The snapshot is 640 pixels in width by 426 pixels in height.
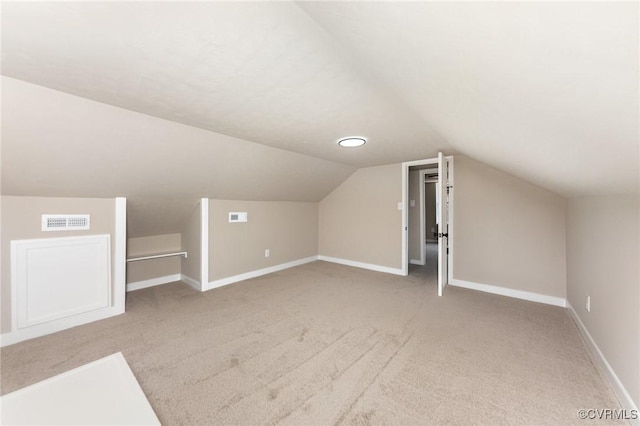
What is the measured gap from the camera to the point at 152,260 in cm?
386

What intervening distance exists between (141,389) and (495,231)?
13.8 feet

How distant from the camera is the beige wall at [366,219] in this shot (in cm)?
454

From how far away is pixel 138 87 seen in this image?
167cm

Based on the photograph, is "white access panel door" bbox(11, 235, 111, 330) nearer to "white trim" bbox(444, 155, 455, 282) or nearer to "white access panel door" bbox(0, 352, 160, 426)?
"white access panel door" bbox(0, 352, 160, 426)

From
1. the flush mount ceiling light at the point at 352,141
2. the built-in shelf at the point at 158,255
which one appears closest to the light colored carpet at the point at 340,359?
the built-in shelf at the point at 158,255

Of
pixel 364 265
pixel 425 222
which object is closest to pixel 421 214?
pixel 425 222

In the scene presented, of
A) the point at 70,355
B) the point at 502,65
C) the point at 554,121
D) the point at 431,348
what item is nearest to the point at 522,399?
the point at 431,348

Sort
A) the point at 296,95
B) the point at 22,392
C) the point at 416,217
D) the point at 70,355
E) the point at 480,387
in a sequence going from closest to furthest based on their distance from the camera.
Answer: the point at 22,392
the point at 480,387
the point at 296,95
the point at 70,355
the point at 416,217

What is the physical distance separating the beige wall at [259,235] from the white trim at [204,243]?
0.20 feet

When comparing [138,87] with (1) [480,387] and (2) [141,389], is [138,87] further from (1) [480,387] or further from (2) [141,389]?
(1) [480,387]

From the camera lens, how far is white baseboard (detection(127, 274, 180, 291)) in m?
3.64

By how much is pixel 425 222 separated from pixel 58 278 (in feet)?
20.3

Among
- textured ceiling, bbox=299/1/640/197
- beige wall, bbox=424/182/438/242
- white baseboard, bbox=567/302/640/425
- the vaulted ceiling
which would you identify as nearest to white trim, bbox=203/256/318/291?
the vaulted ceiling

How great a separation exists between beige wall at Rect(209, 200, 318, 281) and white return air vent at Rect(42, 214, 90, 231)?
4.46ft
